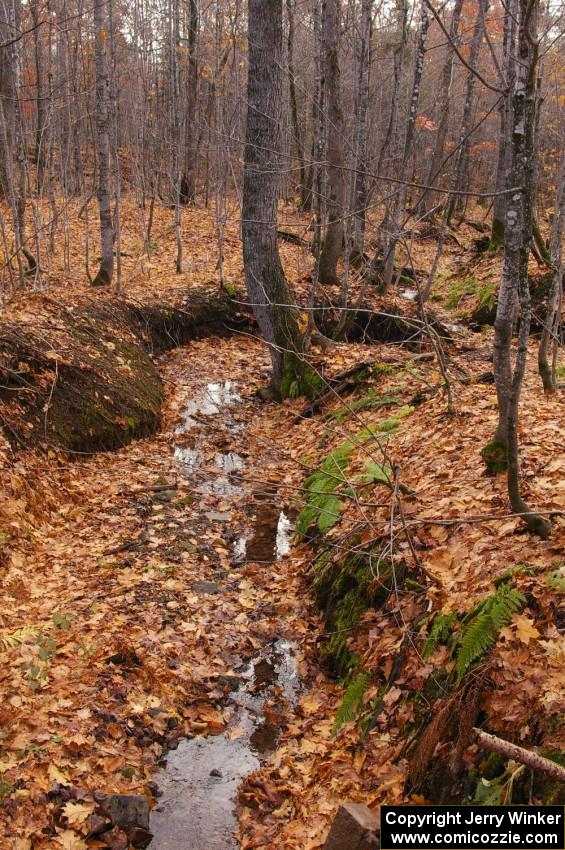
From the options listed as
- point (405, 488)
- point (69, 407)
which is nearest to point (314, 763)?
point (405, 488)

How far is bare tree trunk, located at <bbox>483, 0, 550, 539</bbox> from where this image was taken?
3.54m

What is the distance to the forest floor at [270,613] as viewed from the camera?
347 centimetres

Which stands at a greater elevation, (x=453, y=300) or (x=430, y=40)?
(x=430, y=40)

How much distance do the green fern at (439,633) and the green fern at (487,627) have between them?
23cm

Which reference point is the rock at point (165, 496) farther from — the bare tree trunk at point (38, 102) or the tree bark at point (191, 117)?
the tree bark at point (191, 117)

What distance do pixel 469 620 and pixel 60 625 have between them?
3.36 metres

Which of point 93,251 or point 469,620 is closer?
point 469,620

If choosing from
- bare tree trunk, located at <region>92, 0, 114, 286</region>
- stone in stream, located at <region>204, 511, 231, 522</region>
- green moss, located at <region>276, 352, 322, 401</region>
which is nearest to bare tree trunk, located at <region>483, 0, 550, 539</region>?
stone in stream, located at <region>204, 511, 231, 522</region>

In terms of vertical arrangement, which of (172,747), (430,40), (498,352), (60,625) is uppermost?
(430,40)

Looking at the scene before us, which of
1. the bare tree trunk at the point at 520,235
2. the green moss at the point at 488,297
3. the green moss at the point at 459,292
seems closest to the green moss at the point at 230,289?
the green moss at the point at 459,292

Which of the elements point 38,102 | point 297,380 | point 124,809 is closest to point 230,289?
point 297,380

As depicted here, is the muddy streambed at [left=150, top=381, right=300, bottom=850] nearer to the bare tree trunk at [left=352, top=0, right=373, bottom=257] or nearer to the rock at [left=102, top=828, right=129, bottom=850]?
the rock at [left=102, top=828, right=129, bottom=850]

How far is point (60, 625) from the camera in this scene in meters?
5.04

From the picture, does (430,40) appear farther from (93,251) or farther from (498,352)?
(498,352)
